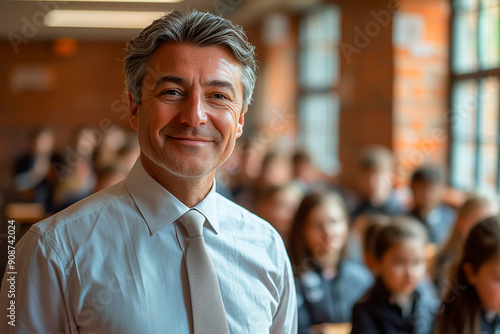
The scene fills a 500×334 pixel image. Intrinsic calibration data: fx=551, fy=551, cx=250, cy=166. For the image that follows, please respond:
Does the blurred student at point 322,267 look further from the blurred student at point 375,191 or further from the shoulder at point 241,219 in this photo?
the shoulder at point 241,219

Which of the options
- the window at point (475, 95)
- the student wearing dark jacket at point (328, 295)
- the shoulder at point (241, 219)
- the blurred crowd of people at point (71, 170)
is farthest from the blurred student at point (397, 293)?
the window at point (475, 95)

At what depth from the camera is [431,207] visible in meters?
4.38

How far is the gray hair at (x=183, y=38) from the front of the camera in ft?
3.52

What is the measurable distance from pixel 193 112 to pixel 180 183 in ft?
0.57

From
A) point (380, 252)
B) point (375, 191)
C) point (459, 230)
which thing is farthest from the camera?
point (375, 191)

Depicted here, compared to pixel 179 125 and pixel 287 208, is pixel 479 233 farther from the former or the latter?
pixel 287 208

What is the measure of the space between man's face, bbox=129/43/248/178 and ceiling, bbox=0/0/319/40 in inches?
147

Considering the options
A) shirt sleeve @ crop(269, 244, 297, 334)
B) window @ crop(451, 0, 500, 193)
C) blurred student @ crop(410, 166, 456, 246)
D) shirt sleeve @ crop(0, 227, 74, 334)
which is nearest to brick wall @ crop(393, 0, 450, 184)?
window @ crop(451, 0, 500, 193)

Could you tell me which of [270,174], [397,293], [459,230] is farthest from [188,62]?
[270,174]

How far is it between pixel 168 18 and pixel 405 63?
4.65 meters

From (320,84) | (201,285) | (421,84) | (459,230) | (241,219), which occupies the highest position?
(320,84)

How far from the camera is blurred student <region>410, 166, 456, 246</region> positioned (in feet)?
14.3

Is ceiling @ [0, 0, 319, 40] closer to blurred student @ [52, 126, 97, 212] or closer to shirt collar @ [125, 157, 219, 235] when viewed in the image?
blurred student @ [52, 126, 97, 212]

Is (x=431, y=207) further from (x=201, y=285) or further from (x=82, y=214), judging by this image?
(x=82, y=214)
